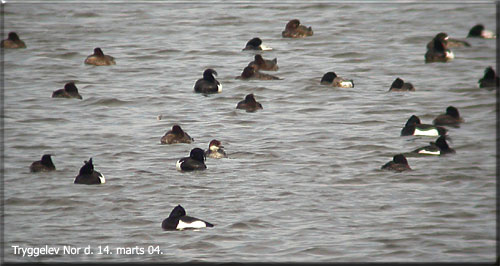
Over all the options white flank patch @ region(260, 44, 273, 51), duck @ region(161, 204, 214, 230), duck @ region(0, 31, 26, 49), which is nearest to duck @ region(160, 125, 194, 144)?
duck @ region(161, 204, 214, 230)

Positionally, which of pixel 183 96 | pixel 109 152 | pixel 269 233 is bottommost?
pixel 269 233

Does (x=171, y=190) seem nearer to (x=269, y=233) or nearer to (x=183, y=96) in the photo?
(x=269, y=233)

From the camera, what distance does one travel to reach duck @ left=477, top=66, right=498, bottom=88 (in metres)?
24.2

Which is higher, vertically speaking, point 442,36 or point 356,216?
point 442,36

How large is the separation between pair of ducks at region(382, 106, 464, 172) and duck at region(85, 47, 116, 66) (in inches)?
430

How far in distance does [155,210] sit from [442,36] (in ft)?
49.3

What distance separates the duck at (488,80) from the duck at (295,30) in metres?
8.12

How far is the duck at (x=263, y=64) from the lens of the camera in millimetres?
25914

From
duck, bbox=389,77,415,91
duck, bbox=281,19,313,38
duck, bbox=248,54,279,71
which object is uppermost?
duck, bbox=281,19,313,38

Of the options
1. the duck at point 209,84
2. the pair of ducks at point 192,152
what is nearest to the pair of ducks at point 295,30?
the duck at point 209,84

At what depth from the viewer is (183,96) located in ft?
80.2

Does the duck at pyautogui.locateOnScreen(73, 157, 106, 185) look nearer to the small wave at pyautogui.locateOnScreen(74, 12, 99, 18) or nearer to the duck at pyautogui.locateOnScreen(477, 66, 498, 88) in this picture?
the duck at pyautogui.locateOnScreen(477, 66, 498, 88)

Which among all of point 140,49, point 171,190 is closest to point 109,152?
point 171,190

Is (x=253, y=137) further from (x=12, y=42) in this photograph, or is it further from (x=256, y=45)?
(x=12, y=42)
